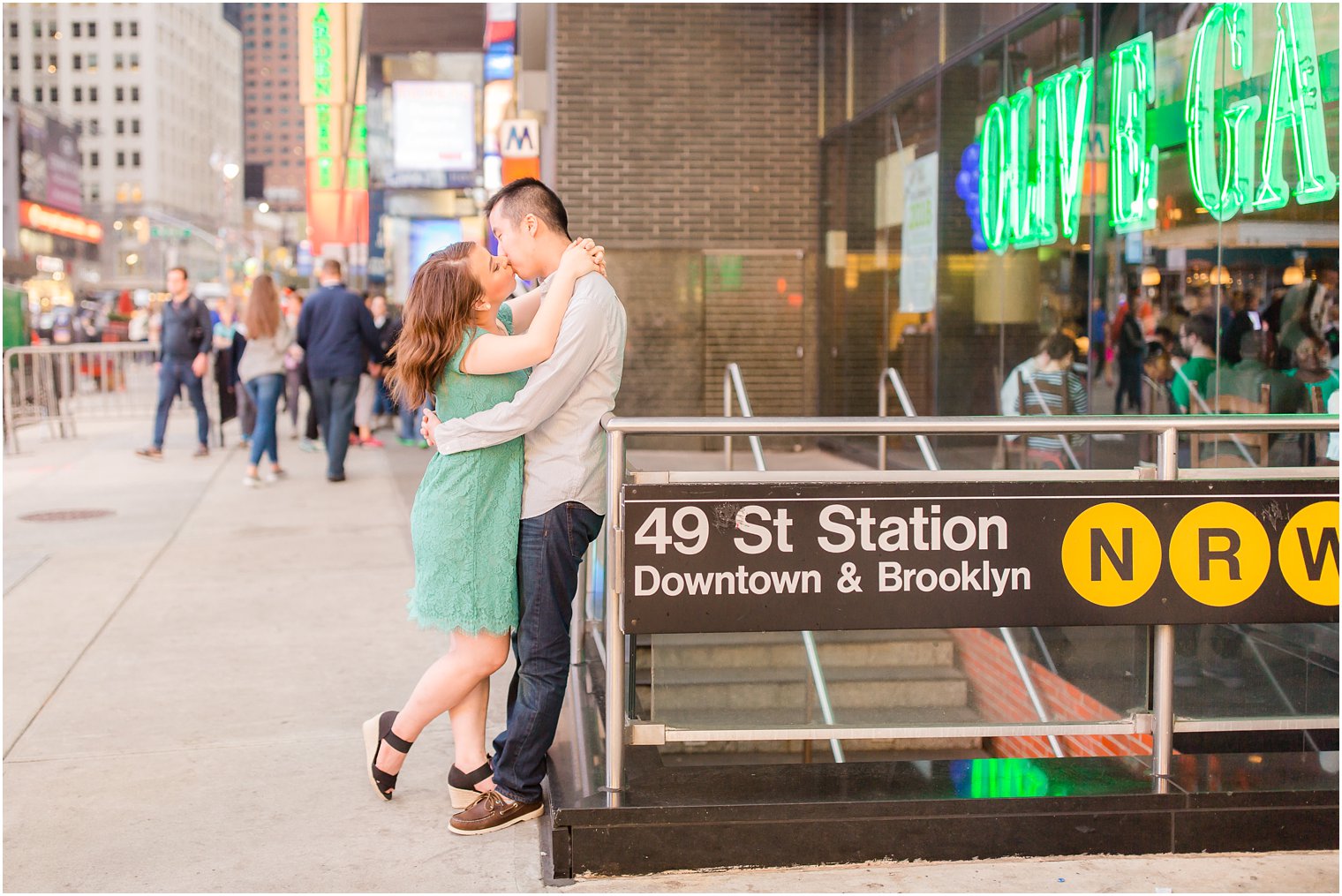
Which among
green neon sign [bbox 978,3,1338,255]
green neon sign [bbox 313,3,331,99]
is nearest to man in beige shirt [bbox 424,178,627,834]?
green neon sign [bbox 978,3,1338,255]

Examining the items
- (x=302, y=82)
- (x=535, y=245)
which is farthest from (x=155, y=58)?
(x=535, y=245)

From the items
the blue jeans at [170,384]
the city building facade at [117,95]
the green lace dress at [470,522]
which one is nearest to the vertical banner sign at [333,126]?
the blue jeans at [170,384]

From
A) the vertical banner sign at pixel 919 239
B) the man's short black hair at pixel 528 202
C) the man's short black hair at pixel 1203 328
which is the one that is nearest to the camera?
the man's short black hair at pixel 528 202

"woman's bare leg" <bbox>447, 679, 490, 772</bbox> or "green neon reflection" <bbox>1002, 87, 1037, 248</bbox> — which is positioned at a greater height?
"green neon reflection" <bbox>1002, 87, 1037, 248</bbox>

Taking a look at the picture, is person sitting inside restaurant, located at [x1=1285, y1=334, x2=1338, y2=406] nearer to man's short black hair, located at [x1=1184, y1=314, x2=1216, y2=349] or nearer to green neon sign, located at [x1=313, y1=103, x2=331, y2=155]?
man's short black hair, located at [x1=1184, y1=314, x2=1216, y2=349]

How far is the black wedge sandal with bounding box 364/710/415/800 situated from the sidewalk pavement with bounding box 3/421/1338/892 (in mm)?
72

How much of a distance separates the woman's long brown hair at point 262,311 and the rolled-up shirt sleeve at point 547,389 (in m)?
9.07

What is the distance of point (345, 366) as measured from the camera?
12258mm

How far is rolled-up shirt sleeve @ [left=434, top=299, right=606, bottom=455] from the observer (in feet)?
12.7

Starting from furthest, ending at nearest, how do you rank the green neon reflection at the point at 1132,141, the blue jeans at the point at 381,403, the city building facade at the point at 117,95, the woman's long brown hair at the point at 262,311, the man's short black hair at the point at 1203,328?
the city building facade at the point at 117,95 < the blue jeans at the point at 381,403 < the woman's long brown hair at the point at 262,311 < the green neon reflection at the point at 1132,141 < the man's short black hair at the point at 1203,328

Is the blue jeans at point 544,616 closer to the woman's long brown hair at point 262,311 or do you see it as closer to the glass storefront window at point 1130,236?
the glass storefront window at point 1130,236

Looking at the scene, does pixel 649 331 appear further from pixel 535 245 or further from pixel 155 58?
pixel 155 58

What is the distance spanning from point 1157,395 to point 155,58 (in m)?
171

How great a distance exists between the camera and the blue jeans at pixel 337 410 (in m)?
12.2
